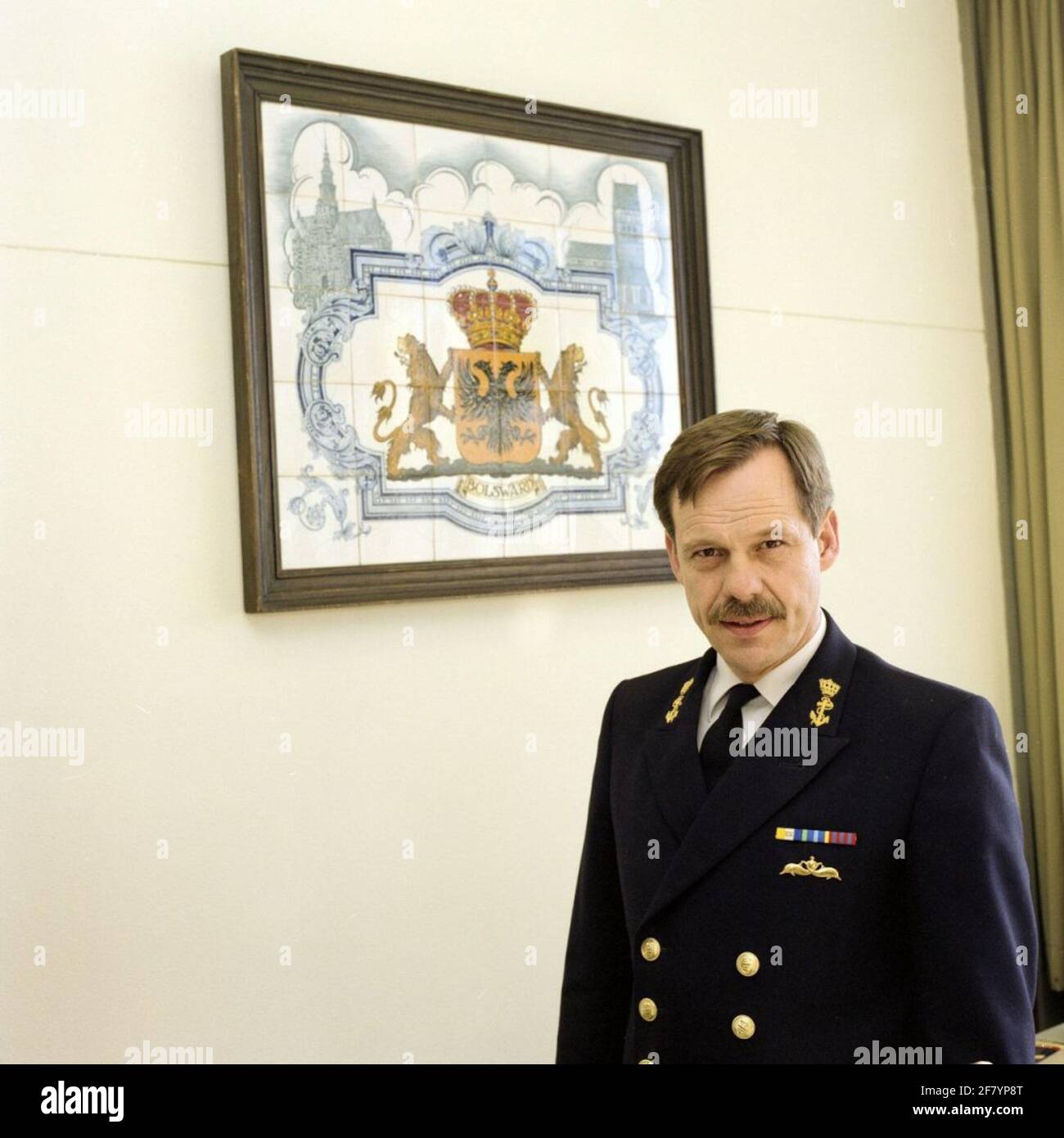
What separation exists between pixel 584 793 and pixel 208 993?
944 mm

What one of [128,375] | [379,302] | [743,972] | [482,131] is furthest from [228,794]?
[482,131]

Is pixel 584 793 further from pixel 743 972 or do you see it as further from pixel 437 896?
pixel 743 972

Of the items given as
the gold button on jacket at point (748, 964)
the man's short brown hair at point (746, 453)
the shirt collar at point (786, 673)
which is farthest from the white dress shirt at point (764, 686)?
the gold button on jacket at point (748, 964)

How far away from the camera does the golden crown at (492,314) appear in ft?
9.58

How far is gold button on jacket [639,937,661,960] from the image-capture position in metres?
1.78

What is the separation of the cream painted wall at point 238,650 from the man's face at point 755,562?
1.10 meters

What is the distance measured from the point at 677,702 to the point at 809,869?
1.11 ft

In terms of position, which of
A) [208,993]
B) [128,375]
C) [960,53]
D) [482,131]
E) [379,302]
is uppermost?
[960,53]

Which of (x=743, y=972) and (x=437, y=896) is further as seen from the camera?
(x=437, y=896)

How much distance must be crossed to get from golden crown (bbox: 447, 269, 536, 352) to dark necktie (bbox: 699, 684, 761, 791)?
4.25ft

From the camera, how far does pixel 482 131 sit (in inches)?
117

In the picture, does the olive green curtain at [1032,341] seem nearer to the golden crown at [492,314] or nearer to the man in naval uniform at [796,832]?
the golden crown at [492,314]

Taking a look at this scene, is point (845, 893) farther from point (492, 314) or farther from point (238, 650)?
point (492, 314)

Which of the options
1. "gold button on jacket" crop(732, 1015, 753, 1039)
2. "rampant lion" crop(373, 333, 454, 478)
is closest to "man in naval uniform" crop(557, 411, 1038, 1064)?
"gold button on jacket" crop(732, 1015, 753, 1039)
